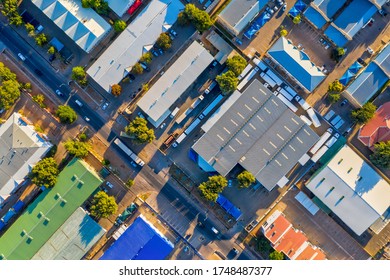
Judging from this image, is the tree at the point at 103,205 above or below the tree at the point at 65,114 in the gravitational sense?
below

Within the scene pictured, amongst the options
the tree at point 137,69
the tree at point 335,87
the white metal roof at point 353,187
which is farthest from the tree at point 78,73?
the white metal roof at point 353,187

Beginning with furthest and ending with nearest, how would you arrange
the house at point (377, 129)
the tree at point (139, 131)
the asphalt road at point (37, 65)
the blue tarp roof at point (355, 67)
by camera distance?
1. the asphalt road at point (37, 65)
2. the blue tarp roof at point (355, 67)
3. the house at point (377, 129)
4. the tree at point (139, 131)

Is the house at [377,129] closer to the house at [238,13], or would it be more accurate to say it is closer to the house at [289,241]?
the house at [289,241]

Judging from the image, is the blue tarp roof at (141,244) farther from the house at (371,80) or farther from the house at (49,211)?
the house at (371,80)

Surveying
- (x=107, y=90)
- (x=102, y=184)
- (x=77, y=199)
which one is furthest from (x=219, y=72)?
(x=77, y=199)

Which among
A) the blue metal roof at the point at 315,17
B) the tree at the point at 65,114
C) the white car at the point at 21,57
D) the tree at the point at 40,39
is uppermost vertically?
the blue metal roof at the point at 315,17

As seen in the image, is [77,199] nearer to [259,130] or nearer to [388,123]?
[259,130]

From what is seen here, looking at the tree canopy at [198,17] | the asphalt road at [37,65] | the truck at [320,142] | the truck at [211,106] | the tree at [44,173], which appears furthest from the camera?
the asphalt road at [37,65]

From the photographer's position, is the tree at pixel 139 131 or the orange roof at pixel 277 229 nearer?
the tree at pixel 139 131
